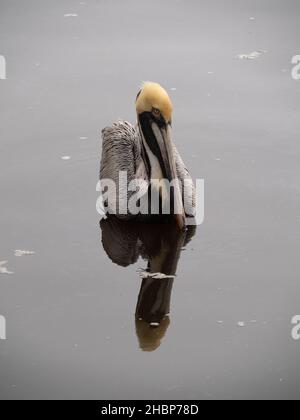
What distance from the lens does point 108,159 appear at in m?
7.96

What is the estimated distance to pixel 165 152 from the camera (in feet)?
24.8

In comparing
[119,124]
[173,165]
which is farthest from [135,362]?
[119,124]

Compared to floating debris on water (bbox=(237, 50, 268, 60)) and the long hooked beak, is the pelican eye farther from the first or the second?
floating debris on water (bbox=(237, 50, 268, 60))

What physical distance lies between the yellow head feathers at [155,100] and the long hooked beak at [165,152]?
11cm

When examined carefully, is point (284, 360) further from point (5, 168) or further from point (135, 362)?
point (5, 168)

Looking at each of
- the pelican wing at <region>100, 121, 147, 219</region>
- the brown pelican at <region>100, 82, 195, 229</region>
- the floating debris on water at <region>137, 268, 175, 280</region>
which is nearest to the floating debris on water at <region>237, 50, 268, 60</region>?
the pelican wing at <region>100, 121, 147, 219</region>

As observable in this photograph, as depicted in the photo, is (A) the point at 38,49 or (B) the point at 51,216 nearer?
(B) the point at 51,216

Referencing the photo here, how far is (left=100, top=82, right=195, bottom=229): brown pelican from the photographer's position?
24.6 feet

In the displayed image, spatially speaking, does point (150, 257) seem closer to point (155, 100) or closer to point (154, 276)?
point (154, 276)

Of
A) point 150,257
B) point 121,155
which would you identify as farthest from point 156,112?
point 150,257

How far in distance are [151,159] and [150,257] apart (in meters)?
0.80

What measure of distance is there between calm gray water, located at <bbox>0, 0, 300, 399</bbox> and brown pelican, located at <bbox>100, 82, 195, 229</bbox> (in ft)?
0.78

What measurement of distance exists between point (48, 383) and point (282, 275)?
1967 millimetres

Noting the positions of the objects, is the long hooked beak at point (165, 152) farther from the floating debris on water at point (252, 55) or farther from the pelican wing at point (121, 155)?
the floating debris on water at point (252, 55)
